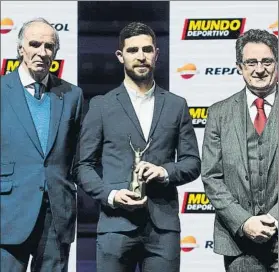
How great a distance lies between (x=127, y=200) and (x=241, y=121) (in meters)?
0.47

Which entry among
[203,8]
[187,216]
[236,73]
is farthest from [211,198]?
[203,8]

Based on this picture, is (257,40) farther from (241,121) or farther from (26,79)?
(26,79)

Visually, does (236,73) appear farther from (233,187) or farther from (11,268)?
(11,268)

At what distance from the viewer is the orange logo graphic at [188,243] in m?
3.17

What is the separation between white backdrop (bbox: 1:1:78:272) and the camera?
320cm

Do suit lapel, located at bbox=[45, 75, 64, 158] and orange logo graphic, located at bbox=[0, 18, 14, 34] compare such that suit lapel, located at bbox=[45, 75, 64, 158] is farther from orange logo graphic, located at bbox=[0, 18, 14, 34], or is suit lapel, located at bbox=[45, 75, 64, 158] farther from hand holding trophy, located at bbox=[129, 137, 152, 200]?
orange logo graphic, located at bbox=[0, 18, 14, 34]

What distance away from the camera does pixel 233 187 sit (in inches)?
109

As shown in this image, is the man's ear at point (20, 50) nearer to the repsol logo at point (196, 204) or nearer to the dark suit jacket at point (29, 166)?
the dark suit jacket at point (29, 166)

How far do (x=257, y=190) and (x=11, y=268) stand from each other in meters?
0.88

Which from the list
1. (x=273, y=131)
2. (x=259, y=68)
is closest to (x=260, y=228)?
(x=273, y=131)

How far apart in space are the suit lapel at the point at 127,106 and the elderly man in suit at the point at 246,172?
245 mm

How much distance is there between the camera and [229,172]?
2.77m

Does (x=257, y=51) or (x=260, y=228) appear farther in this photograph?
(x=257, y=51)

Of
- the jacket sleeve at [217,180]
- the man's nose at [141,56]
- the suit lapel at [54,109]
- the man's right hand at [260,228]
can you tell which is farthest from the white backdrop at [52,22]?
the man's right hand at [260,228]
